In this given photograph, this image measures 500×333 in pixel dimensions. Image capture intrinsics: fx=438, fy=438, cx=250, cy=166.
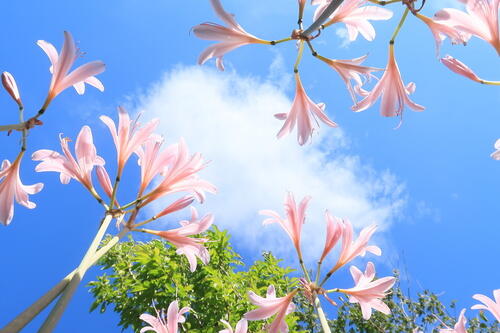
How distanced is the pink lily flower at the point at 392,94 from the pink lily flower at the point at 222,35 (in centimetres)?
35

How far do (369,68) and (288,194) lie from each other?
458 millimetres

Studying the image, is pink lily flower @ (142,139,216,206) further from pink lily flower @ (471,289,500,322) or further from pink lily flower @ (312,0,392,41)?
pink lily flower @ (471,289,500,322)

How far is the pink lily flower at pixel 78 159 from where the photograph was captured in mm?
1011

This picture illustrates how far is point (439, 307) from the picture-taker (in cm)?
902

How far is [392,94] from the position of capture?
122 cm

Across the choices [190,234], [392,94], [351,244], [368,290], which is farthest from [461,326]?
[190,234]

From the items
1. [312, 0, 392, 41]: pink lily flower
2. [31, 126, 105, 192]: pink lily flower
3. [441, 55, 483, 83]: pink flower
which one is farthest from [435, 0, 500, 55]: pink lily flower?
[31, 126, 105, 192]: pink lily flower

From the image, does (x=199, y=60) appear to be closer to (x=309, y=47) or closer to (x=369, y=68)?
(x=309, y=47)

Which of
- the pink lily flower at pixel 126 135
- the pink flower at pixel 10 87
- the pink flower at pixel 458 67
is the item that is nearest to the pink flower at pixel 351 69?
the pink flower at pixel 458 67

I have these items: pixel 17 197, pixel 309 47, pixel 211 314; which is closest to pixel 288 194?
pixel 309 47

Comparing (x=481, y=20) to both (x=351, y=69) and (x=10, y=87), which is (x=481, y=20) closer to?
(x=351, y=69)

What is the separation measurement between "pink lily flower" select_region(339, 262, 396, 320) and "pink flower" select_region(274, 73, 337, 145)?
0.45 m

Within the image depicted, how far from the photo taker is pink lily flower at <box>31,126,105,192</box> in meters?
1.01

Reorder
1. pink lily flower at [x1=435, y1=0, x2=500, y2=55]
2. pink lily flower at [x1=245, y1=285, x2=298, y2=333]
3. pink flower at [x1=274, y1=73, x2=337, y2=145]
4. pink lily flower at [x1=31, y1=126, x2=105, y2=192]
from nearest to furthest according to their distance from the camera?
pink lily flower at [x1=435, y1=0, x2=500, y2=55]
pink lily flower at [x1=31, y1=126, x2=105, y2=192]
pink lily flower at [x1=245, y1=285, x2=298, y2=333]
pink flower at [x1=274, y1=73, x2=337, y2=145]
